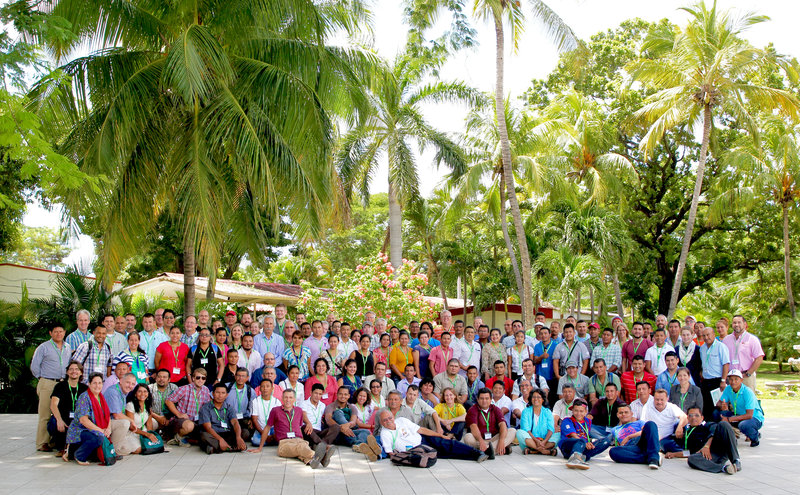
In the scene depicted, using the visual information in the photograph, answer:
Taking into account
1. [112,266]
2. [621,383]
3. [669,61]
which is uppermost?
[669,61]

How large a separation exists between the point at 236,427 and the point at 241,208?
18.3 ft

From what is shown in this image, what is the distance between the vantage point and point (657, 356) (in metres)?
9.79

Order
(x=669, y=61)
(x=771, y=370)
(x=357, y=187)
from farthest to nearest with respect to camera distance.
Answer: (x=771, y=370) → (x=357, y=187) → (x=669, y=61)

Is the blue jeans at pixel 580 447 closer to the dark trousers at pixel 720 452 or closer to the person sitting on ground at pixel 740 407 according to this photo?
the dark trousers at pixel 720 452

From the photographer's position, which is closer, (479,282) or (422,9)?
(422,9)

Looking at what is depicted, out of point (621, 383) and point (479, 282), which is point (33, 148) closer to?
point (621, 383)

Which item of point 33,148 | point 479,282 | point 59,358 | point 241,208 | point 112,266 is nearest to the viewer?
point 33,148

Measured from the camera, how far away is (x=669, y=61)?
1830cm

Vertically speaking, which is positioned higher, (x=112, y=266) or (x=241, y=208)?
(x=241, y=208)

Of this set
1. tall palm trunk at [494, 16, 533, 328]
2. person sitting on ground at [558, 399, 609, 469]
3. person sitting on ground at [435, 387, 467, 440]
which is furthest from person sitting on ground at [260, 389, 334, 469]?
tall palm trunk at [494, 16, 533, 328]

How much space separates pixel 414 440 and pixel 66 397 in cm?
421

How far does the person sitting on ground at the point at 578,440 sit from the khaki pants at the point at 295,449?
10.1 ft

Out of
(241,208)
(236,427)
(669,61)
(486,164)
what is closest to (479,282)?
(486,164)

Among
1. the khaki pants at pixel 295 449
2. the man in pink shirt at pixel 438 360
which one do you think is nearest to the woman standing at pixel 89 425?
the khaki pants at pixel 295 449
